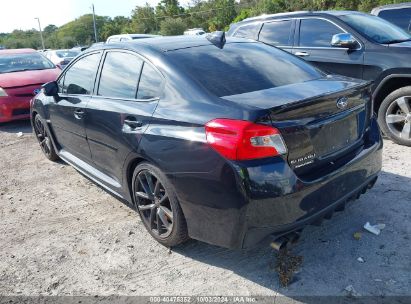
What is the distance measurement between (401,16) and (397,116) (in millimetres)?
4225

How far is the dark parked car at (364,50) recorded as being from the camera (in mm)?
5047

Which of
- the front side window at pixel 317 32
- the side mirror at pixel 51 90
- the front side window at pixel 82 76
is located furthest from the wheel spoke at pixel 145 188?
the front side window at pixel 317 32

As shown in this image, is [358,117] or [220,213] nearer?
[220,213]

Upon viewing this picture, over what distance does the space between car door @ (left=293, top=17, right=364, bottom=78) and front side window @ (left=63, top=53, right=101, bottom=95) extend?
3.06 m

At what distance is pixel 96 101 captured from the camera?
3723 millimetres

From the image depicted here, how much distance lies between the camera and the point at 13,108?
25.2 feet

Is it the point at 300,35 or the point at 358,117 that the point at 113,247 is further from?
the point at 300,35

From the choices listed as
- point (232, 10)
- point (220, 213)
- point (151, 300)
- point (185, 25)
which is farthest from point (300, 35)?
point (185, 25)

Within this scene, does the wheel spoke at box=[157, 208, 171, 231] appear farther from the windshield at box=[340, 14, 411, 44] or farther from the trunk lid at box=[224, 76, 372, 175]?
the windshield at box=[340, 14, 411, 44]

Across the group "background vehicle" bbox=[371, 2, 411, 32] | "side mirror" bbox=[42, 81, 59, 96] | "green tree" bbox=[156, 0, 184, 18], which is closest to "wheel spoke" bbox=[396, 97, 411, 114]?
"background vehicle" bbox=[371, 2, 411, 32]

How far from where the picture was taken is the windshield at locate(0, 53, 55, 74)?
8.81m

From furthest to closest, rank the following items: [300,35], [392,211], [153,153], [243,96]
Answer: [300,35], [392,211], [153,153], [243,96]

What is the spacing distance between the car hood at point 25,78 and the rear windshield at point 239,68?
5760 mm

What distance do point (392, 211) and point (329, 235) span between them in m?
0.74
